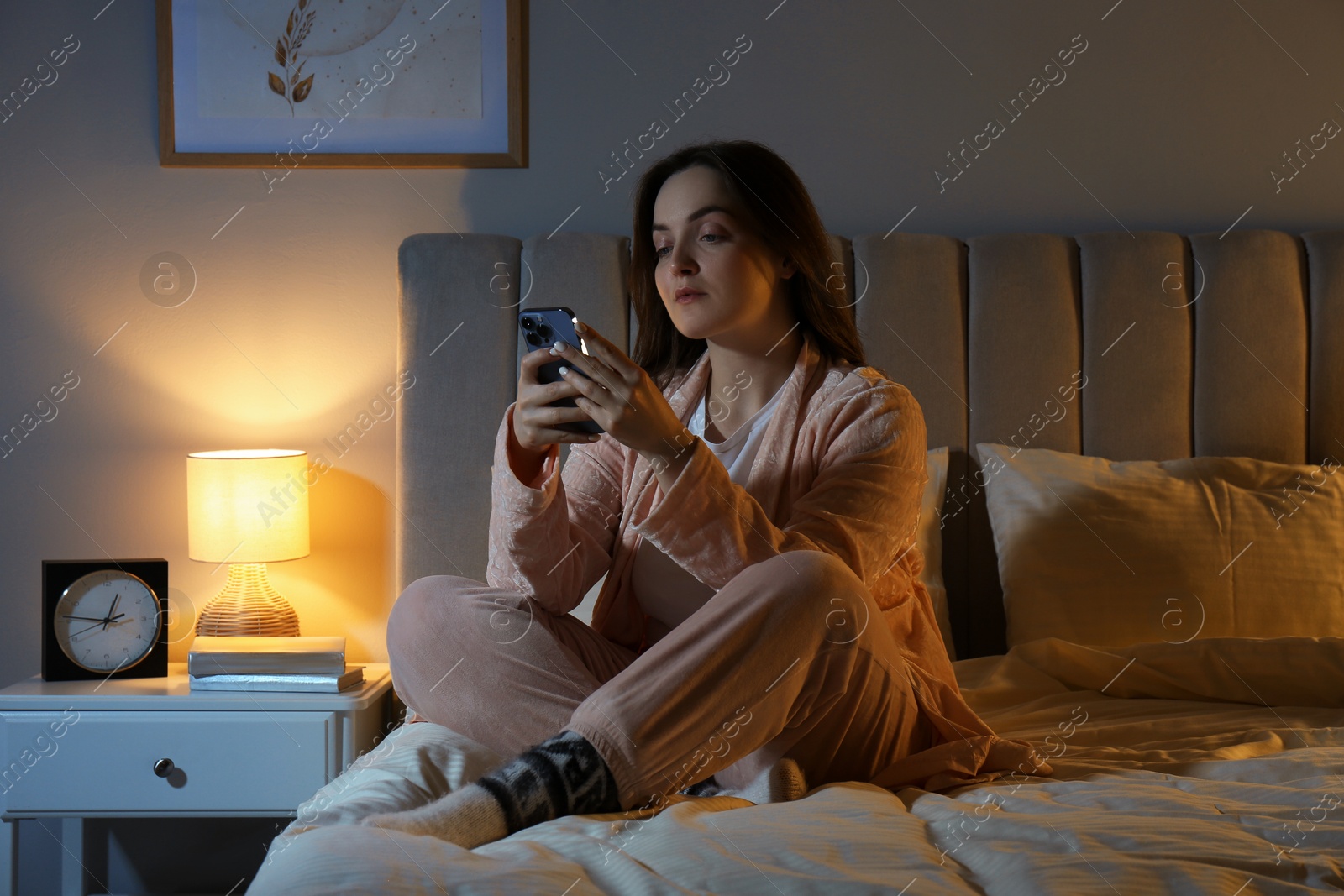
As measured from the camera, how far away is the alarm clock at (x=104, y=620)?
1.96 m

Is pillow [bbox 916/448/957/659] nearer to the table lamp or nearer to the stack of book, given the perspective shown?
the stack of book

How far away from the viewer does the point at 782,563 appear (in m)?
1.13

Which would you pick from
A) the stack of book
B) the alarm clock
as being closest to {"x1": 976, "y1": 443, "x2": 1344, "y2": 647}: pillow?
the stack of book

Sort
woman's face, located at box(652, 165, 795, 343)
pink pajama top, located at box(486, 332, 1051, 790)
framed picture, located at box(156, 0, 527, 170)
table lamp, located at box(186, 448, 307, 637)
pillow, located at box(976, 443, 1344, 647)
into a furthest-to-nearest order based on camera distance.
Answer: framed picture, located at box(156, 0, 527, 170)
table lamp, located at box(186, 448, 307, 637)
pillow, located at box(976, 443, 1344, 647)
woman's face, located at box(652, 165, 795, 343)
pink pajama top, located at box(486, 332, 1051, 790)

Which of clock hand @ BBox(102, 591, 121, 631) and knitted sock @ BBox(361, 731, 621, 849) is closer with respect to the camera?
knitted sock @ BBox(361, 731, 621, 849)

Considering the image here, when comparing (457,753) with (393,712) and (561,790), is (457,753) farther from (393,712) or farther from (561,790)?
(393,712)

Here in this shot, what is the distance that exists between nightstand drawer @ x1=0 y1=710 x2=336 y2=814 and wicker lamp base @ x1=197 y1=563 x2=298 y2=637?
241mm

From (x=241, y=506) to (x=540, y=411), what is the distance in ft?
3.24

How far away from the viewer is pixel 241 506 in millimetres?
2018

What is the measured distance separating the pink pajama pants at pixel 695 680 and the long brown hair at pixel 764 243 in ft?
1.63

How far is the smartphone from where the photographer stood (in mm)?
1258

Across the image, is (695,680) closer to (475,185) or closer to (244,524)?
(244,524)

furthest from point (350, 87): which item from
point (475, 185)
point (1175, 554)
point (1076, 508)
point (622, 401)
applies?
point (1175, 554)

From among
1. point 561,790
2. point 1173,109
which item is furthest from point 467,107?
point 561,790
